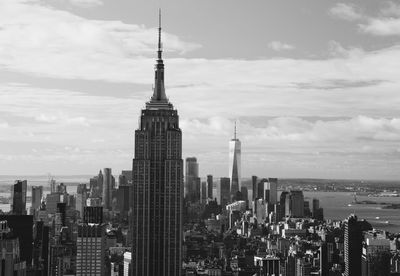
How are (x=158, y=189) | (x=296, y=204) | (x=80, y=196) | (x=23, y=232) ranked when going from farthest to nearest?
(x=296, y=204), (x=80, y=196), (x=23, y=232), (x=158, y=189)

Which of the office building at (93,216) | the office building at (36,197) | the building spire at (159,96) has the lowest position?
the office building at (93,216)

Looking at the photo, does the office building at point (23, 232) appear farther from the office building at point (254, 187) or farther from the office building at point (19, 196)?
the office building at point (254, 187)

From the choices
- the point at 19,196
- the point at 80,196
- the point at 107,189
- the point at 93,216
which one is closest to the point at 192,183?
the point at 107,189

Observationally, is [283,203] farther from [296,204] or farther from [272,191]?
[272,191]

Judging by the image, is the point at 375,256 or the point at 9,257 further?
the point at 375,256

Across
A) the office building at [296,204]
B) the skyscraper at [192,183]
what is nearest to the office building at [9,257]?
the skyscraper at [192,183]

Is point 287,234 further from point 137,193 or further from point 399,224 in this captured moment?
point 137,193

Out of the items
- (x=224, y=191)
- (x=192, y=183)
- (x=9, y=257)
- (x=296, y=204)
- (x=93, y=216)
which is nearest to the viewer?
(x=9, y=257)
